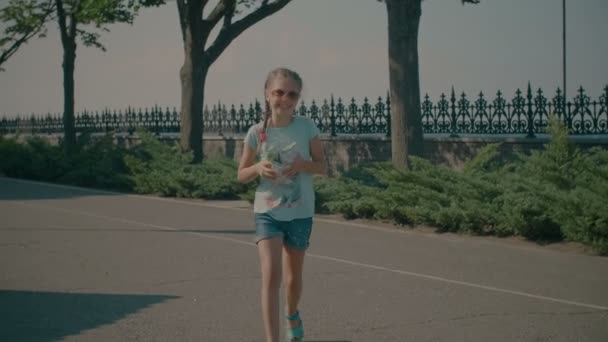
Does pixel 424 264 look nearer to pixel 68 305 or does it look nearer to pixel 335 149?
pixel 68 305

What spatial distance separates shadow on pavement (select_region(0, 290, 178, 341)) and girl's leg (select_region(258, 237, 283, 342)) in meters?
1.97

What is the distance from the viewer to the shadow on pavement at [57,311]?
7.42 meters

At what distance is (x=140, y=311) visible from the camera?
8.16 meters

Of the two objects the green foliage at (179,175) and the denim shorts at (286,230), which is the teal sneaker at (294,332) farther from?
the green foliage at (179,175)

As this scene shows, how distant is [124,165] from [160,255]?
12.9m

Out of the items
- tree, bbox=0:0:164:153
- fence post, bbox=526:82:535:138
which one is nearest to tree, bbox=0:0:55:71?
tree, bbox=0:0:164:153

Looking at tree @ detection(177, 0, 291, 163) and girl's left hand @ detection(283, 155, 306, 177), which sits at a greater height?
Answer: tree @ detection(177, 0, 291, 163)

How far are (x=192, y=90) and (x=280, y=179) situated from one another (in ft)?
59.2

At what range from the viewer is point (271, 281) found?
6.09 m

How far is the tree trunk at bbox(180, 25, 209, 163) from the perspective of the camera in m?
23.8

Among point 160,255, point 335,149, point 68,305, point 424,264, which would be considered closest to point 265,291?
point 68,305

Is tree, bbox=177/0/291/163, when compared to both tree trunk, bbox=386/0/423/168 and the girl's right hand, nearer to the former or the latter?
tree trunk, bbox=386/0/423/168

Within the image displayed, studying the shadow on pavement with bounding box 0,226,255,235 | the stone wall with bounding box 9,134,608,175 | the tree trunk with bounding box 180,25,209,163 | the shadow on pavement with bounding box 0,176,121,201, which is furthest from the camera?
the tree trunk with bounding box 180,25,209,163

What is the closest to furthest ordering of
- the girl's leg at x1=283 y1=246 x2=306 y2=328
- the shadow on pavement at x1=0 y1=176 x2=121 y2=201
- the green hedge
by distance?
the girl's leg at x1=283 y1=246 x2=306 y2=328 < the green hedge < the shadow on pavement at x1=0 y1=176 x2=121 y2=201
